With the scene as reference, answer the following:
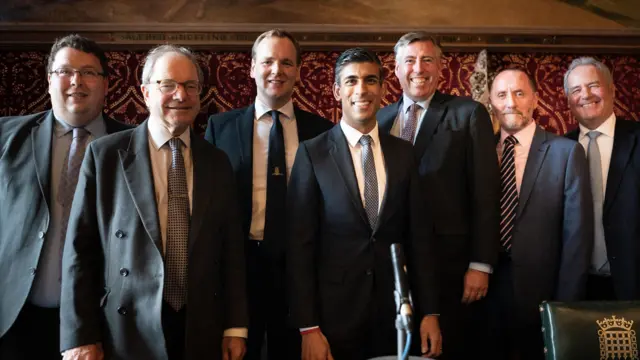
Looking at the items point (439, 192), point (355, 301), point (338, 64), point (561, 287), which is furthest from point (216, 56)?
point (561, 287)

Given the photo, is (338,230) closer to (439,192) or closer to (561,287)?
(439,192)

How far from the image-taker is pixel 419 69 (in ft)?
9.41

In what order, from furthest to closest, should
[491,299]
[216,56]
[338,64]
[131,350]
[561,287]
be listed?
[216,56] < [491,299] < [561,287] < [338,64] < [131,350]

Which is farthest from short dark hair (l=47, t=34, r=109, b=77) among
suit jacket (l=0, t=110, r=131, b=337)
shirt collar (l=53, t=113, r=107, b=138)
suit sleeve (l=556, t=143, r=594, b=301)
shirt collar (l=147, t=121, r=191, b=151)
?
suit sleeve (l=556, t=143, r=594, b=301)

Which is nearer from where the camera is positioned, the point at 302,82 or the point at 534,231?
the point at 534,231

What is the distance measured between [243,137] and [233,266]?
795 mm

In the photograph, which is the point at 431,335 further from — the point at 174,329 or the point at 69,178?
the point at 69,178

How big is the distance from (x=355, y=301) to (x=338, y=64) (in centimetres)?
99

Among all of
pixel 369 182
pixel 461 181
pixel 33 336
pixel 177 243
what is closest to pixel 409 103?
pixel 461 181

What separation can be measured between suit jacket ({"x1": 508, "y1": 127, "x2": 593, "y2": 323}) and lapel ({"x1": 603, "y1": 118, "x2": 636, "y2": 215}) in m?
0.18

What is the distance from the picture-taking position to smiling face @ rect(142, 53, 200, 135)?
2.18m

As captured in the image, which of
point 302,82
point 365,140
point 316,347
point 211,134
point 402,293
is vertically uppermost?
point 302,82

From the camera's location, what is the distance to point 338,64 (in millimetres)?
2570

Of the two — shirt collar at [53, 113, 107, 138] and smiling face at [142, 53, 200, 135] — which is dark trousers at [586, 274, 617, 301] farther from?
shirt collar at [53, 113, 107, 138]
